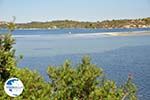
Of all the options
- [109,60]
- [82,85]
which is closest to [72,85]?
[82,85]

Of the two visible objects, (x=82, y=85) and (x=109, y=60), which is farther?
(x=109, y=60)

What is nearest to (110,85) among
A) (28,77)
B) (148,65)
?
(28,77)

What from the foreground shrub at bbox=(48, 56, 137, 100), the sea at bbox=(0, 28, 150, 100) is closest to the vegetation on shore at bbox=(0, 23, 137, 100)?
the foreground shrub at bbox=(48, 56, 137, 100)

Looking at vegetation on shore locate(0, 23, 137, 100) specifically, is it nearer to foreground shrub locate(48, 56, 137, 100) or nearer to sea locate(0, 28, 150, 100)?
foreground shrub locate(48, 56, 137, 100)

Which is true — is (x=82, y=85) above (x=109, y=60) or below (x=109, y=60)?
above

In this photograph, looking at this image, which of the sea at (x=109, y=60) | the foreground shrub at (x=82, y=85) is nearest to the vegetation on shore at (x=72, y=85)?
the foreground shrub at (x=82, y=85)

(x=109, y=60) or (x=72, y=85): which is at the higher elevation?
(x=72, y=85)

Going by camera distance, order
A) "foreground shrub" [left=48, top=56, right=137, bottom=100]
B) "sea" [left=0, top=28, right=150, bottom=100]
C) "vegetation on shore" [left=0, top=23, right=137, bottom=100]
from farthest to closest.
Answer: "sea" [left=0, top=28, right=150, bottom=100]
"foreground shrub" [left=48, top=56, right=137, bottom=100]
"vegetation on shore" [left=0, top=23, right=137, bottom=100]

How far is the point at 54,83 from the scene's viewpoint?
16359mm

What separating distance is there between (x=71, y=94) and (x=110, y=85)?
1.43 meters

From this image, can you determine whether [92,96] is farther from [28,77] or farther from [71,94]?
[28,77]

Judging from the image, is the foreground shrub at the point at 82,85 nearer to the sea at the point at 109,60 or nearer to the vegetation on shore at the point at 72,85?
the vegetation on shore at the point at 72,85

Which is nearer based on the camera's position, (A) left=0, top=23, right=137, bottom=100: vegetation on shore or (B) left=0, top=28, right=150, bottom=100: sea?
(A) left=0, top=23, right=137, bottom=100: vegetation on shore

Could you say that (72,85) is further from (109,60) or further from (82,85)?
(109,60)
